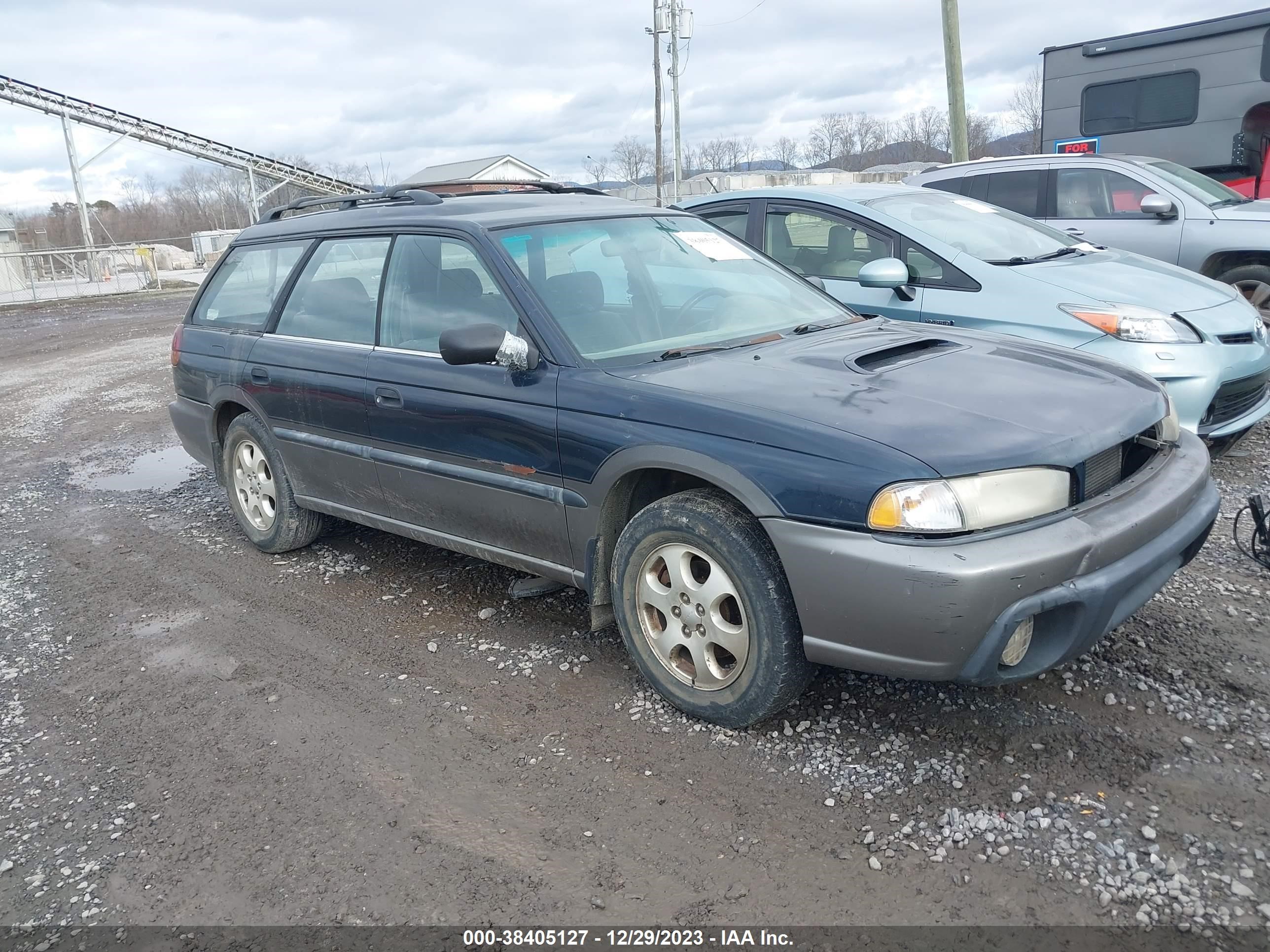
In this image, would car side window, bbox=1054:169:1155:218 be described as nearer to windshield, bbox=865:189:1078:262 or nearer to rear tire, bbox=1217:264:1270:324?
rear tire, bbox=1217:264:1270:324

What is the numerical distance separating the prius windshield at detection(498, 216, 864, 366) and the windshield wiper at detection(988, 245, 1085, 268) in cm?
199

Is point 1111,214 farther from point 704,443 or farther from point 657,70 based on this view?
point 657,70

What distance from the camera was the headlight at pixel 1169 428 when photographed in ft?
10.9

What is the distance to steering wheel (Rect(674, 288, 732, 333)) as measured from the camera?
3857mm

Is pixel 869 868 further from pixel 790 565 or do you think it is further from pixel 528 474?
pixel 528 474

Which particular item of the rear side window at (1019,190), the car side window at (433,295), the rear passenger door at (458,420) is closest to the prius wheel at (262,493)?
the rear passenger door at (458,420)

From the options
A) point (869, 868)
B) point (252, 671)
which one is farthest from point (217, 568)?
point (869, 868)

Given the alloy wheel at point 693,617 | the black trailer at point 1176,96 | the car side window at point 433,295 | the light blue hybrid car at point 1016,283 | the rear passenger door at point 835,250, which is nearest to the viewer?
the alloy wheel at point 693,617

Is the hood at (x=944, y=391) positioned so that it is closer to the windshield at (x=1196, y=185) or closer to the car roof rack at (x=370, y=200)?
the car roof rack at (x=370, y=200)

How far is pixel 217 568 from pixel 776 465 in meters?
3.49

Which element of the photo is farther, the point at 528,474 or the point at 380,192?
the point at 380,192

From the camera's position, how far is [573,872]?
2.59 metres

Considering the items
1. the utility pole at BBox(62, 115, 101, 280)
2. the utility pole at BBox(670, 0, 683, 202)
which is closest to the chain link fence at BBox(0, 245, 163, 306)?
the utility pole at BBox(62, 115, 101, 280)

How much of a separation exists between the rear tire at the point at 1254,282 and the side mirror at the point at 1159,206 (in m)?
0.64
